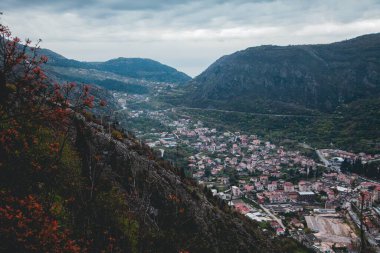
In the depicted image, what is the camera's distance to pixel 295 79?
153000 mm

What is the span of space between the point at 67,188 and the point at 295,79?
15256cm

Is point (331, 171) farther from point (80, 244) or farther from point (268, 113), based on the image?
point (80, 244)

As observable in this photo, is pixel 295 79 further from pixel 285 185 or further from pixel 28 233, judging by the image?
pixel 28 233

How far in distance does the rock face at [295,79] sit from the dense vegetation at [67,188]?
4546 inches

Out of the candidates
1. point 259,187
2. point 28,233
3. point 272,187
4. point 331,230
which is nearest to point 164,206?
point 28,233

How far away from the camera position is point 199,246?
14531mm

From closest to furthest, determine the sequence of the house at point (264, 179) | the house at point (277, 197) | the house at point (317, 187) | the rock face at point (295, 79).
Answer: the house at point (277, 197) → the house at point (317, 187) → the house at point (264, 179) → the rock face at point (295, 79)

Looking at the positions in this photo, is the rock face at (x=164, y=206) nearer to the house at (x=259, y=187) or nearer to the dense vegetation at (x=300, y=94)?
the house at (x=259, y=187)

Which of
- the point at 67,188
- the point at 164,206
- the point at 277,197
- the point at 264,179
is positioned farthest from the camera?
the point at 264,179

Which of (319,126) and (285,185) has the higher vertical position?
(319,126)

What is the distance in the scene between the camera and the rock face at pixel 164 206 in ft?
44.5

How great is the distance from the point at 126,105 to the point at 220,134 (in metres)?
56.4

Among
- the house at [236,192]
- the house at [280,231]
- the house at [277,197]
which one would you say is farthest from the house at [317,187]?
the house at [280,231]

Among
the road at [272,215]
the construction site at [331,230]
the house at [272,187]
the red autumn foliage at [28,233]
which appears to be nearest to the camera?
the red autumn foliage at [28,233]
